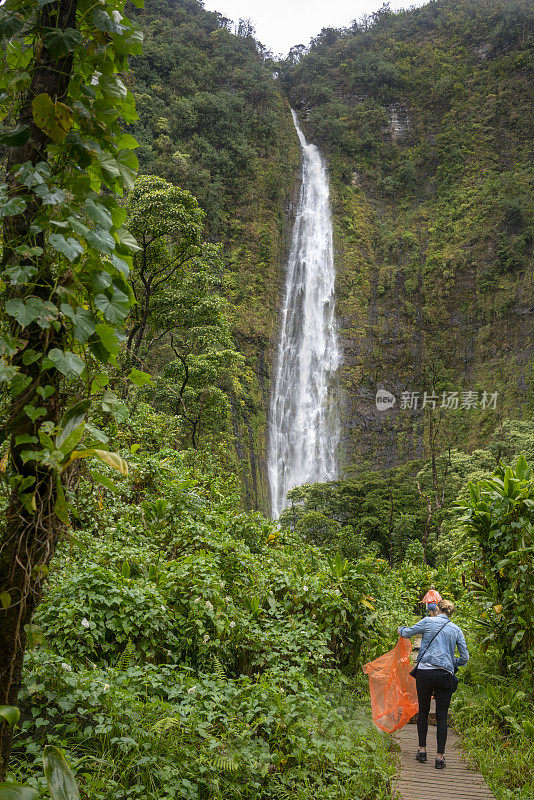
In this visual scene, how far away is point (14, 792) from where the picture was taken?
1.11m

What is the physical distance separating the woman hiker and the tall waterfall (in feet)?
52.9

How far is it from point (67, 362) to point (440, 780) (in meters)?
4.03

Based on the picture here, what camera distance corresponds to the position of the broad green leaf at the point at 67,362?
1.24 m

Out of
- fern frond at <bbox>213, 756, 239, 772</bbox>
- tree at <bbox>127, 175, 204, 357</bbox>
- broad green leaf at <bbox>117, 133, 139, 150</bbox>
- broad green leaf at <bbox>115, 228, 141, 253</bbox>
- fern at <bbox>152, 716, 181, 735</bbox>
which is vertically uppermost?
tree at <bbox>127, 175, 204, 357</bbox>

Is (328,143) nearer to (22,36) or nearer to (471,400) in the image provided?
(471,400)

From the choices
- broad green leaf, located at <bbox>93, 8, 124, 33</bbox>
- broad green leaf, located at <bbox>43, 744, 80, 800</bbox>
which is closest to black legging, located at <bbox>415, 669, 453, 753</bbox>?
broad green leaf, located at <bbox>43, 744, 80, 800</bbox>

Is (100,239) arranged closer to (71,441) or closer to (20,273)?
(20,273)

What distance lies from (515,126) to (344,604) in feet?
105

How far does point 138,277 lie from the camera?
12.7 m

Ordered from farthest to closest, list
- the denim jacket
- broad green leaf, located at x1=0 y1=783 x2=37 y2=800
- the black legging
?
1. the denim jacket
2. the black legging
3. broad green leaf, located at x1=0 y1=783 x2=37 y2=800

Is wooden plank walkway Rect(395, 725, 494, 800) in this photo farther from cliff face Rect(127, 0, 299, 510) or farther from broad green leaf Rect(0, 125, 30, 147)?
cliff face Rect(127, 0, 299, 510)

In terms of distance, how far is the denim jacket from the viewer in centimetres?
407

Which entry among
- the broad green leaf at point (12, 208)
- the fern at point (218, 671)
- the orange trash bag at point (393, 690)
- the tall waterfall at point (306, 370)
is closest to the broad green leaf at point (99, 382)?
the broad green leaf at point (12, 208)

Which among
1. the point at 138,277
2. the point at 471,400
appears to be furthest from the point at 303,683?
the point at 471,400
